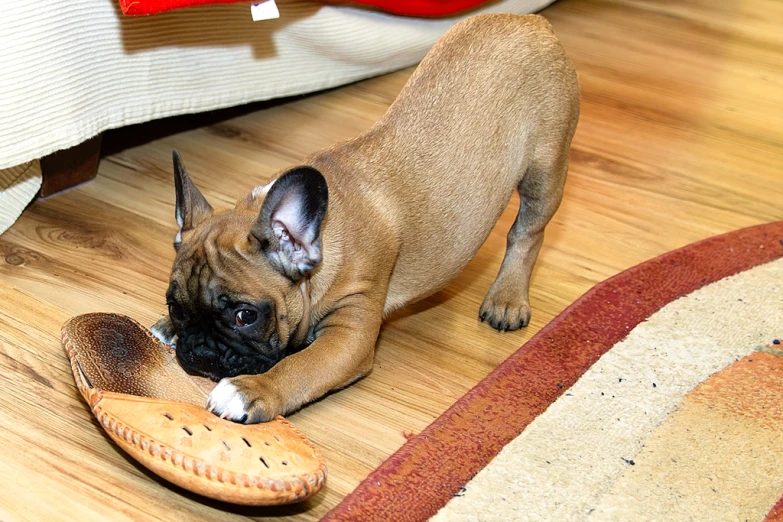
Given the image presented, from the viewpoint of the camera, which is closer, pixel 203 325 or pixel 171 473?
pixel 171 473

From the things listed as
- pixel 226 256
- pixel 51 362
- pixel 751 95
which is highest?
pixel 226 256

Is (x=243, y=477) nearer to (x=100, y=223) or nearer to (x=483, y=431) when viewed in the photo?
(x=483, y=431)

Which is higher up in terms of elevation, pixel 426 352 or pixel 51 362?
pixel 51 362

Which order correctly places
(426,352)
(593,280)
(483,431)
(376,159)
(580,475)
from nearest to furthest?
(580,475), (483,431), (376,159), (426,352), (593,280)

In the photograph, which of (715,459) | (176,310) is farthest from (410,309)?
(715,459)

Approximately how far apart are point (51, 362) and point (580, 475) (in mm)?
1288

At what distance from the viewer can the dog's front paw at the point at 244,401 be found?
1.85 meters

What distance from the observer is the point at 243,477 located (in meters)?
1.64

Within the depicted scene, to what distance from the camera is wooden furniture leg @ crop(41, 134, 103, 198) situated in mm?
2928

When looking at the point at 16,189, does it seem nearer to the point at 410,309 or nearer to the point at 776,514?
the point at 410,309

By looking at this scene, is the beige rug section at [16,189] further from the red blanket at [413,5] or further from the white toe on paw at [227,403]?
the white toe on paw at [227,403]

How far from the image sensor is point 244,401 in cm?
186

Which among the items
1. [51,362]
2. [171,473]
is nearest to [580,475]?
[171,473]

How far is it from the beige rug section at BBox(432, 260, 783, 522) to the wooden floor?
264 mm
